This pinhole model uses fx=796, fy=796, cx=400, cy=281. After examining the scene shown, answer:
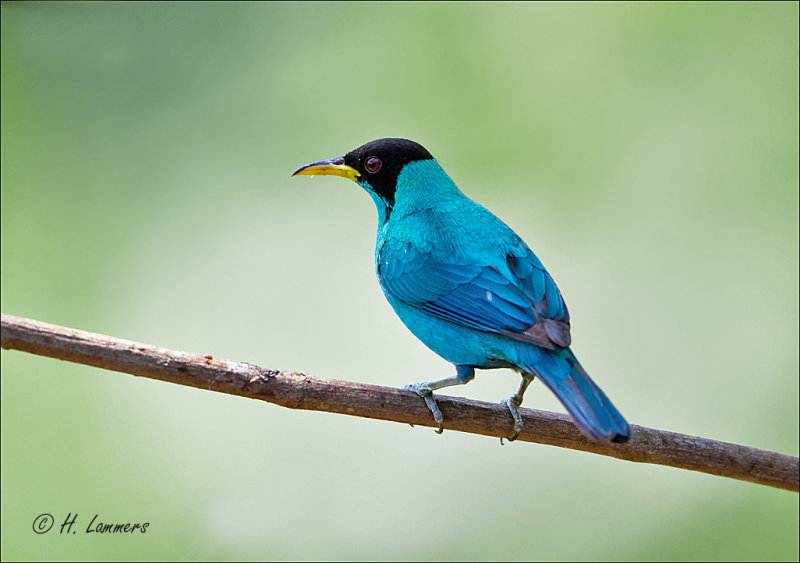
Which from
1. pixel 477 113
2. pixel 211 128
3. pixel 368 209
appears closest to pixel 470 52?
pixel 477 113

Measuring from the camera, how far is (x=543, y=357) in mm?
2695

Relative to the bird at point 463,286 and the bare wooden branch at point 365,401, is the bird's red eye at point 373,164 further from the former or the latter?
the bare wooden branch at point 365,401

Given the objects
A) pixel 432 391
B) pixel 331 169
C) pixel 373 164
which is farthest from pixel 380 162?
pixel 432 391

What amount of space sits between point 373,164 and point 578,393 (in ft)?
4.67

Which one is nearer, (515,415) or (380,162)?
(515,415)

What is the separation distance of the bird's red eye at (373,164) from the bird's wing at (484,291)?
352 millimetres

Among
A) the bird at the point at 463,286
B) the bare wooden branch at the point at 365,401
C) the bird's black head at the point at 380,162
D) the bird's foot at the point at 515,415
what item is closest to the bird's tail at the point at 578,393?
the bird at the point at 463,286

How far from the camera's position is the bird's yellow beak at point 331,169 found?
3.25 m

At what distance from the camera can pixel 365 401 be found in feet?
8.86

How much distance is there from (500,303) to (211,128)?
3.23m

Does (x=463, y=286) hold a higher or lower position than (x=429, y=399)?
higher

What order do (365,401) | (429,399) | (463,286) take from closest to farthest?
(365,401)
(429,399)
(463,286)

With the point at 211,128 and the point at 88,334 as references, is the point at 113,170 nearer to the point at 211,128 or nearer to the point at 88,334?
the point at 211,128

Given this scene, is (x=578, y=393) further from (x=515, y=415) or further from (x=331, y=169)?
(x=331, y=169)
